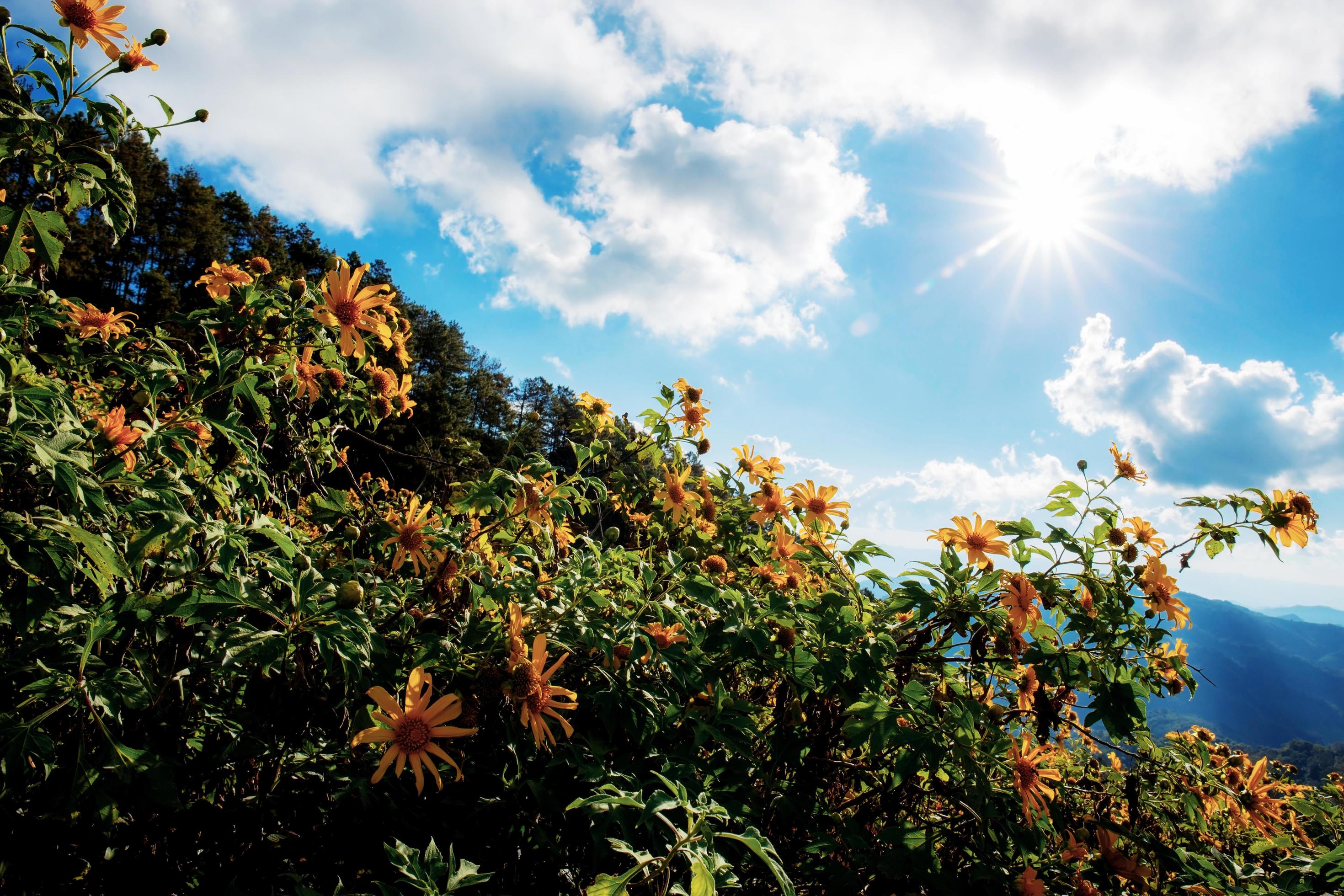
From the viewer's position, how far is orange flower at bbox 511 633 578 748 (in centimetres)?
152

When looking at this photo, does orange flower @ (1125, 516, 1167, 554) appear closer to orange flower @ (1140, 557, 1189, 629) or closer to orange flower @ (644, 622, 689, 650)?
orange flower @ (1140, 557, 1189, 629)

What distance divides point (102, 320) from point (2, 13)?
1340 mm

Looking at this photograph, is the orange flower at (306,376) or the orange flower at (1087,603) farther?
the orange flower at (306,376)

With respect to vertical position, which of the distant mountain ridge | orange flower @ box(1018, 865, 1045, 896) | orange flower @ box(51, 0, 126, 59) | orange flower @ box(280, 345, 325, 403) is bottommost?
the distant mountain ridge

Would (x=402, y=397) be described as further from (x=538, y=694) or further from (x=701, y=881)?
(x=701, y=881)

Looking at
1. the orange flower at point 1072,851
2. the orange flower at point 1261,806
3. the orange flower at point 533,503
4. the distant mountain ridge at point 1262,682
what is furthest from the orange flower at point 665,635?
the distant mountain ridge at point 1262,682

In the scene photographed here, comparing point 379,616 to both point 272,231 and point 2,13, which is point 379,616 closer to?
point 2,13

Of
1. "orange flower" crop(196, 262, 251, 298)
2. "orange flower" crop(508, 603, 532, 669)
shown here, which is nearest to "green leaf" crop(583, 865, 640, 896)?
"orange flower" crop(508, 603, 532, 669)

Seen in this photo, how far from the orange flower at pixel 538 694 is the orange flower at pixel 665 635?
0.29m

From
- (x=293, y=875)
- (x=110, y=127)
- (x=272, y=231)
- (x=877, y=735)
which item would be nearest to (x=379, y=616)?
(x=293, y=875)

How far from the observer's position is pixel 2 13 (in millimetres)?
1779

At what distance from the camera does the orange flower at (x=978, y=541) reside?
7.53 feet

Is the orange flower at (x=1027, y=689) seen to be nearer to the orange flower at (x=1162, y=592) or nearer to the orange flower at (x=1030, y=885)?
the orange flower at (x=1162, y=592)

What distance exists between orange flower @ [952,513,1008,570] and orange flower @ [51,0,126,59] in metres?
3.49
